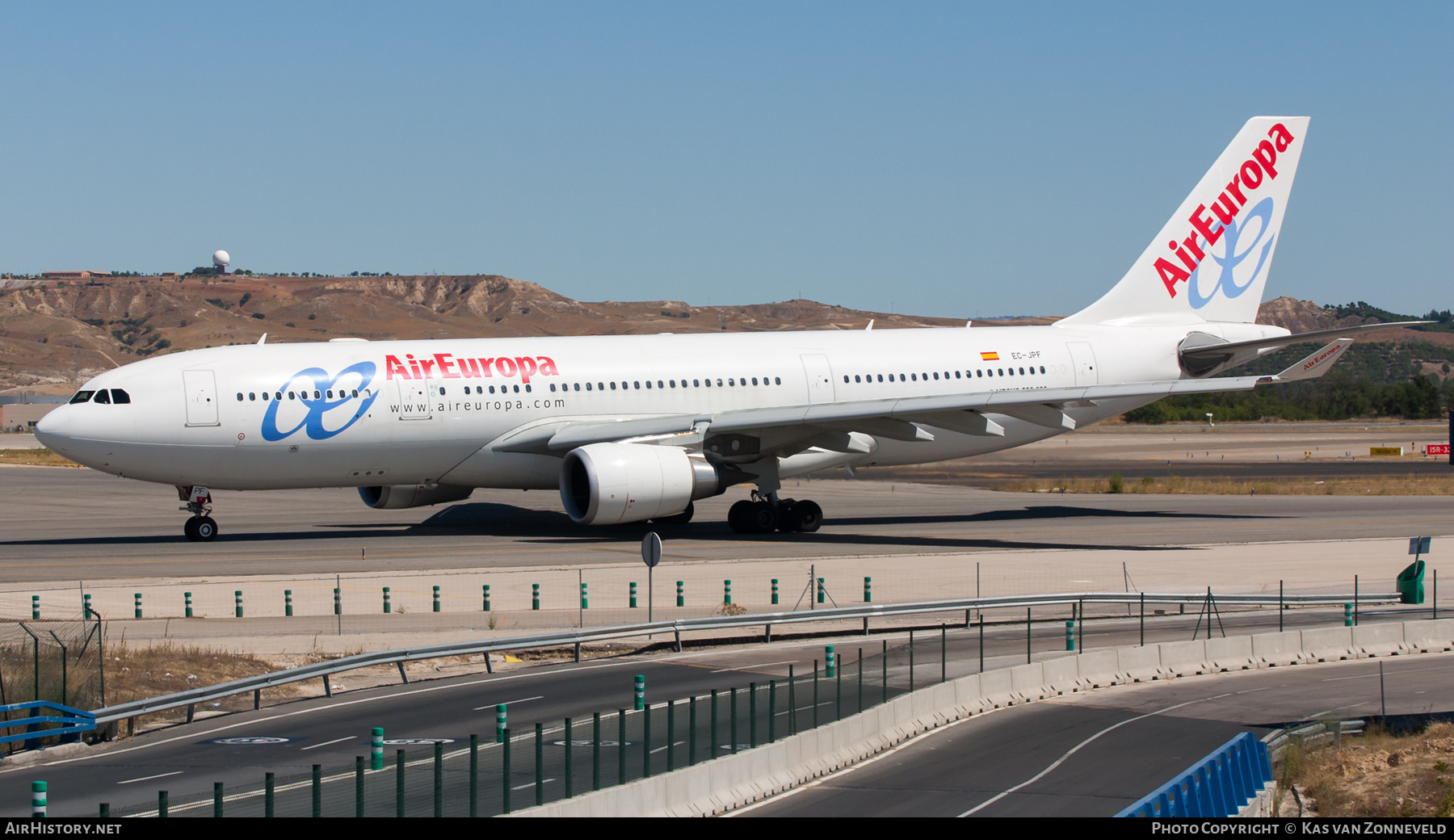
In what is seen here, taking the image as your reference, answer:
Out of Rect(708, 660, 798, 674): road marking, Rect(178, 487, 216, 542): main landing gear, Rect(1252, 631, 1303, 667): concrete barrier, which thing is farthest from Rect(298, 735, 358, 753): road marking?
Rect(178, 487, 216, 542): main landing gear

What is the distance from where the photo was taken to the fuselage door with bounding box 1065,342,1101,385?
144ft

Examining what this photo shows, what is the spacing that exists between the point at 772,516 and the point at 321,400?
1245cm

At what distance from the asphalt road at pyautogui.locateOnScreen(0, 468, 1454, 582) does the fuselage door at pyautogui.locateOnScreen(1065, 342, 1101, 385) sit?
4271mm

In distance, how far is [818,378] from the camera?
41.5m

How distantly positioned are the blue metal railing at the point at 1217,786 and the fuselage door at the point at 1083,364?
2816cm

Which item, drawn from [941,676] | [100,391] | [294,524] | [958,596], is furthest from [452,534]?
[941,676]

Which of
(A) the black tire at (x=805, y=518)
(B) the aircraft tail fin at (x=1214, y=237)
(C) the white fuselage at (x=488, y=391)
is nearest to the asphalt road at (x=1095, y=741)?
(A) the black tire at (x=805, y=518)

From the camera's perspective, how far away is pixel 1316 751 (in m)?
17.5

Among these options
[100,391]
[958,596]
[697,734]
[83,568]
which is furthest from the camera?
[100,391]

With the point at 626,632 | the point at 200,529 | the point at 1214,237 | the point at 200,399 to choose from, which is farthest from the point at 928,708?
the point at 1214,237

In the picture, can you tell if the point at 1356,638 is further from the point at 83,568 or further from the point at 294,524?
the point at 294,524

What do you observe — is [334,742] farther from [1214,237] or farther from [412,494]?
[1214,237]

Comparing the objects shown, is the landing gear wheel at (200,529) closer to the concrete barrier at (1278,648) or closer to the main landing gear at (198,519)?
the main landing gear at (198,519)
